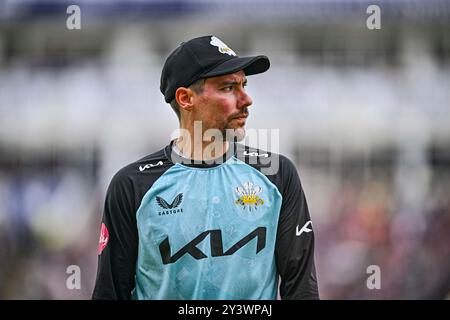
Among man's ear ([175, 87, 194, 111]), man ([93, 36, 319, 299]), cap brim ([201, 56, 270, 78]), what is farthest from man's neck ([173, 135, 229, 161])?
cap brim ([201, 56, 270, 78])

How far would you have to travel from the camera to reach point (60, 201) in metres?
4.10

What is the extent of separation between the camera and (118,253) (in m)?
2.17

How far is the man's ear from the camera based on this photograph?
2.27 meters

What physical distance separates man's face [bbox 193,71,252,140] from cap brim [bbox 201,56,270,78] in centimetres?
4

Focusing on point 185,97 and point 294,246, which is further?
point 185,97

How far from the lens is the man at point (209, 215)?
213 centimetres

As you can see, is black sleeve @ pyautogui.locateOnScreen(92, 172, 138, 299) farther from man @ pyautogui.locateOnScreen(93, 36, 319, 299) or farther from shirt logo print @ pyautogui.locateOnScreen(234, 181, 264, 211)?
shirt logo print @ pyautogui.locateOnScreen(234, 181, 264, 211)

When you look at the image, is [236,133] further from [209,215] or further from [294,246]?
[294,246]

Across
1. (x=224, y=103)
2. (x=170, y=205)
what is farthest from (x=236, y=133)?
(x=170, y=205)

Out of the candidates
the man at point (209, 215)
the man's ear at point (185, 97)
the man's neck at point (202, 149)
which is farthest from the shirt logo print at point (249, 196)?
the man's ear at point (185, 97)

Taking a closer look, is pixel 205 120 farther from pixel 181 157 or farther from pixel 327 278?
pixel 327 278

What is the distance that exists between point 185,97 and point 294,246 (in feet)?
2.18
